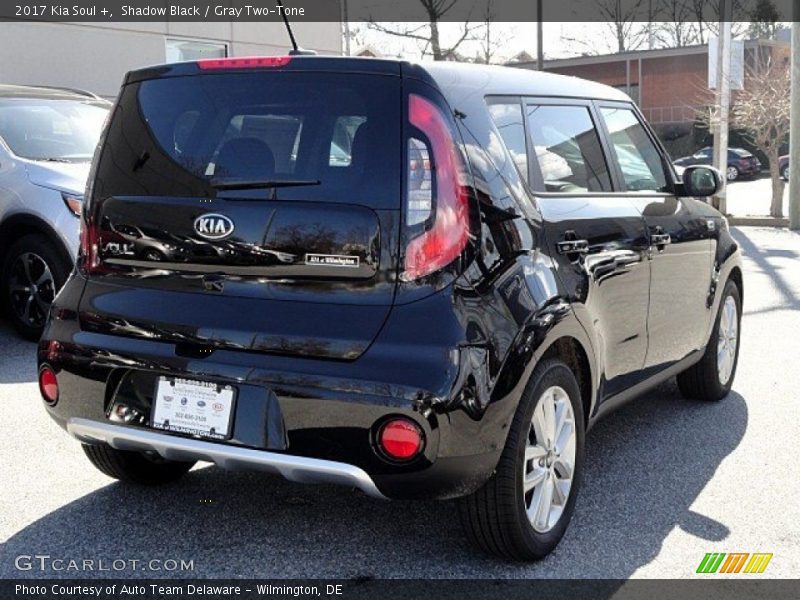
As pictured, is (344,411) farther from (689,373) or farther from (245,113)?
(689,373)

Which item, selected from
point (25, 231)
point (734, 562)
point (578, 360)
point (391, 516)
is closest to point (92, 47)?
point (25, 231)

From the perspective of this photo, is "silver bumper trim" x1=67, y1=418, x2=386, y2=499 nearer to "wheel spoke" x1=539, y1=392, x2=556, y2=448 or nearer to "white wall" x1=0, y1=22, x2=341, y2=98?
"wheel spoke" x1=539, y1=392, x2=556, y2=448

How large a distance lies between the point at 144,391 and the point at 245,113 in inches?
39.0

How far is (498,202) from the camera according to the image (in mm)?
3195

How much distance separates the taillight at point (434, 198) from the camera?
298cm

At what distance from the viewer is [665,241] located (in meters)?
4.51

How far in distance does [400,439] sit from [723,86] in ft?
62.1

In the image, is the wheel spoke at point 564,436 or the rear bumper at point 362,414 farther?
the wheel spoke at point 564,436

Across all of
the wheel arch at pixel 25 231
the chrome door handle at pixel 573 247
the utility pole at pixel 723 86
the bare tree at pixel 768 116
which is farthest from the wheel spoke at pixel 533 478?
the bare tree at pixel 768 116

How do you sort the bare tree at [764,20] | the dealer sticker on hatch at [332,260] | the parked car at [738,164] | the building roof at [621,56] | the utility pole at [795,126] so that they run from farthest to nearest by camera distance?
the bare tree at [764,20] < the building roof at [621,56] < the parked car at [738,164] < the utility pole at [795,126] < the dealer sticker on hatch at [332,260]

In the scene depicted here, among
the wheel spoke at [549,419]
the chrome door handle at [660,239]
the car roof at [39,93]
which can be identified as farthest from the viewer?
the car roof at [39,93]

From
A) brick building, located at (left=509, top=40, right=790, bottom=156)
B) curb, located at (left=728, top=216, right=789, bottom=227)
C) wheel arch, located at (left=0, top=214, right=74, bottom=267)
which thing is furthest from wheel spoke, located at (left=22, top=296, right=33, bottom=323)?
brick building, located at (left=509, top=40, right=790, bottom=156)

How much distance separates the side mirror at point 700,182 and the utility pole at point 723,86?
49.5ft

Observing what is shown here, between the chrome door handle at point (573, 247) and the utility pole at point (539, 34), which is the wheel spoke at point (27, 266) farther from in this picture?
the utility pole at point (539, 34)
